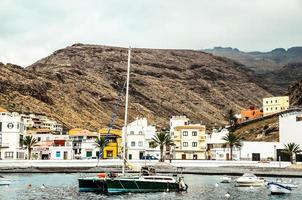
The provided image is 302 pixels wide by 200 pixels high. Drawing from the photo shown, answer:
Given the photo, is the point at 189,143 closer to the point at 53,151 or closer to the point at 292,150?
the point at 292,150

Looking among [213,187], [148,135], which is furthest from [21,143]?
[213,187]

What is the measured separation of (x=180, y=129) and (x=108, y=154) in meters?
21.6

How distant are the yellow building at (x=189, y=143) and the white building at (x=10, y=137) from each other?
43049mm

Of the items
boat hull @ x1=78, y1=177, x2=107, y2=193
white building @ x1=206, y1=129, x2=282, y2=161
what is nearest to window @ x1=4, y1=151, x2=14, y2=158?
white building @ x1=206, y1=129, x2=282, y2=161

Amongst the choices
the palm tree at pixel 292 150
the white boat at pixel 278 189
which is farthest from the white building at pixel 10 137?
the white boat at pixel 278 189

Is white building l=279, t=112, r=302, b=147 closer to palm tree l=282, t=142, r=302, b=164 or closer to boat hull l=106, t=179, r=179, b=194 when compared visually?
palm tree l=282, t=142, r=302, b=164

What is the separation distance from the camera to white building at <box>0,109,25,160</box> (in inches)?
5148

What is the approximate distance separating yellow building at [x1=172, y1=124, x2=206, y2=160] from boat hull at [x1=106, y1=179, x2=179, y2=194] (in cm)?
7551

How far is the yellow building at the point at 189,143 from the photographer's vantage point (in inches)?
5709

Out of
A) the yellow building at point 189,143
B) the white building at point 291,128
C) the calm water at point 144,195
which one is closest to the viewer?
the calm water at point 144,195

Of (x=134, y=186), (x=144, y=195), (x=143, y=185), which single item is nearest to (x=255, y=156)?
(x=143, y=185)

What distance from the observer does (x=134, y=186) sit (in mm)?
68000

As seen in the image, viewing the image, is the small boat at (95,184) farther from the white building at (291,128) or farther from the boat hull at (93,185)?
the white building at (291,128)

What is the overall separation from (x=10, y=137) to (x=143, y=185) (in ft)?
237
